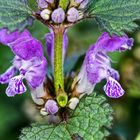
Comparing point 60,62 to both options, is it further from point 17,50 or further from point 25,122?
point 25,122

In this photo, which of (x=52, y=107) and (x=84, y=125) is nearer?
(x=84, y=125)

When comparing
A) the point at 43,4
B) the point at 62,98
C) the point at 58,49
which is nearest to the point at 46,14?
the point at 43,4

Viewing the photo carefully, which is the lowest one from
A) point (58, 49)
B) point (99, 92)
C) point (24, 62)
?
point (99, 92)

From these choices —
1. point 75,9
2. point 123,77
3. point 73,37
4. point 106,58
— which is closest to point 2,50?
point 73,37

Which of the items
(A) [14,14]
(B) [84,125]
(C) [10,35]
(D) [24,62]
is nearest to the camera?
(A) [14,14]

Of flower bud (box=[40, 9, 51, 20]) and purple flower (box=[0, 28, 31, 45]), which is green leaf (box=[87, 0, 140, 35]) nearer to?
flower bud (box=[40, 9, 51, 20])

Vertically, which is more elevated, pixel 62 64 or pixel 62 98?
pixel 62 64

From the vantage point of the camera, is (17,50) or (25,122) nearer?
(17,50)

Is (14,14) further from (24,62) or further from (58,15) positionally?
(24,62)
